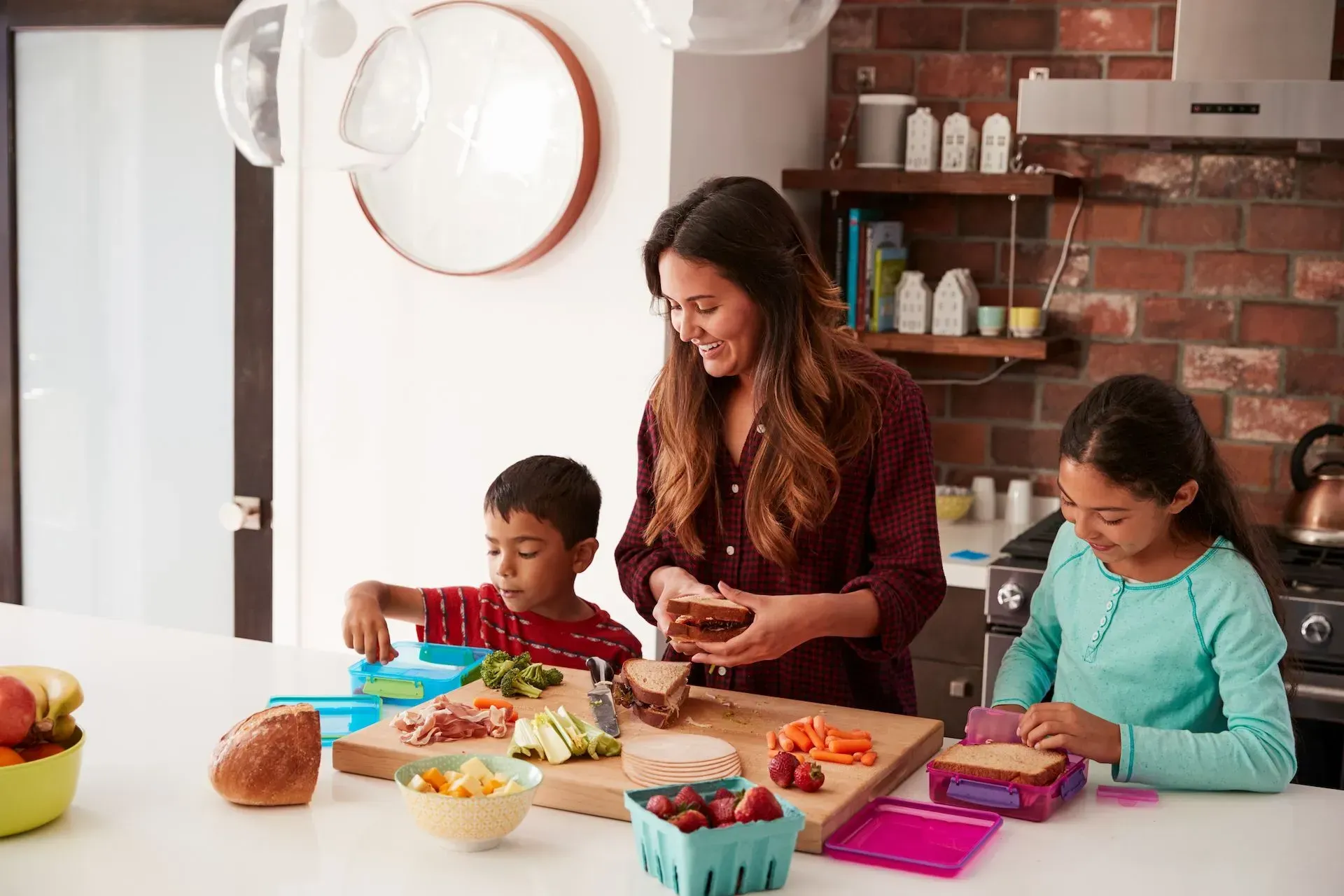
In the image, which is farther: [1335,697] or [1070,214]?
[1070,214]

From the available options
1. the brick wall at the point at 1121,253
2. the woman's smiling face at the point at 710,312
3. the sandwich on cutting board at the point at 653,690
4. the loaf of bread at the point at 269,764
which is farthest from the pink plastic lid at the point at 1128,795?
the brick wall at the point at 1121,253

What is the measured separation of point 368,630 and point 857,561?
2.23 feet

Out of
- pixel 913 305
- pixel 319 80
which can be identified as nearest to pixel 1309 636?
pixel 913 305

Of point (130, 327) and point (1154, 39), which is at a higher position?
point (1154, 39)

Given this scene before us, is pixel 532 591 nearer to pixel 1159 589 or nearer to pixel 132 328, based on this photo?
pixel 1159 589

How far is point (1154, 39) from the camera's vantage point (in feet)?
10.7

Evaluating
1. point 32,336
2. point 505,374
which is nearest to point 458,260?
point 505,374

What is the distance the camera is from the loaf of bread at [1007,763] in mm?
1520

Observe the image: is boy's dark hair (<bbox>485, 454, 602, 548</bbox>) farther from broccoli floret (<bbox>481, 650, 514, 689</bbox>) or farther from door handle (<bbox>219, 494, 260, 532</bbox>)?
door handle (<bbox>219, 494, 260, 532</bbox>)

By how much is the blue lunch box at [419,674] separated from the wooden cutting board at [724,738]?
0.04 m

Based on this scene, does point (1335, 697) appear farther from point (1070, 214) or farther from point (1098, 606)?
point (1070, 214)

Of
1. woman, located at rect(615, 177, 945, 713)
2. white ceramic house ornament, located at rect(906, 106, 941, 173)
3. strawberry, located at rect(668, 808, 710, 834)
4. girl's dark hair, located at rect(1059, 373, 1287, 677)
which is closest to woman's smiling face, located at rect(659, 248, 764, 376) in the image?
woman, located at rect(615, 177, 945, 713)

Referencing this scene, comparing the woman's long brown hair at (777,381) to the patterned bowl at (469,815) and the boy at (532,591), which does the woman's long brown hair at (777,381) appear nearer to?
the boy at (532,591)

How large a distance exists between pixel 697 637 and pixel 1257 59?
187cm
